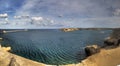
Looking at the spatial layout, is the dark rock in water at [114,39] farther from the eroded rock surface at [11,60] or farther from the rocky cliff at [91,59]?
the eroded rock surface at [11,60]

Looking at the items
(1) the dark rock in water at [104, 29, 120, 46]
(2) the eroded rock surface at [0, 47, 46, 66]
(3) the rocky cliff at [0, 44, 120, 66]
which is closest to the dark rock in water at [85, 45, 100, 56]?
(3) the rocky cliff at [0, 44, 120, 66]

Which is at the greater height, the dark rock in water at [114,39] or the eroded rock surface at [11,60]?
the dark rock in water at [114,39]

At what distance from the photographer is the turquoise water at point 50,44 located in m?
5.49

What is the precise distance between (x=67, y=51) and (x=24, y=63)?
41.3 inches

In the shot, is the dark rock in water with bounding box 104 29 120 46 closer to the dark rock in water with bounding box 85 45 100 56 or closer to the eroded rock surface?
the dark rock in water with bounding box 85 45 100 56

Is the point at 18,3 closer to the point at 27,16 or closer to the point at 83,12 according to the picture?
the point at 27,16

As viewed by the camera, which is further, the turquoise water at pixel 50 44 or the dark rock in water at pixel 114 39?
the dark rock in water at pixel 114 39

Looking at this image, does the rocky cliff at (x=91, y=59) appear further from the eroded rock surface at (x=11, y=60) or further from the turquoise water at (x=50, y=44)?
the turquoise water at (x=50, y=44)

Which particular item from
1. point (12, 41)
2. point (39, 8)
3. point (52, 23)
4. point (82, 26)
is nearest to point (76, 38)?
point (82, 26)

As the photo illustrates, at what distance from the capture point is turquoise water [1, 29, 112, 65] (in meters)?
5.49

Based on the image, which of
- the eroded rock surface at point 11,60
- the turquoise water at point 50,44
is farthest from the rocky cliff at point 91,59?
the turquoise water at point 50,44

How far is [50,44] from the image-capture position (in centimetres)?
559

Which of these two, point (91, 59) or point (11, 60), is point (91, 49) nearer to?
point (91, 59)

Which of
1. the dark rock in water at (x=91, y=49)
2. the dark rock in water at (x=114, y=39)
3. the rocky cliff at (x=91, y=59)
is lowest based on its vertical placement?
the rocky cliff at (x=91, y=59)
